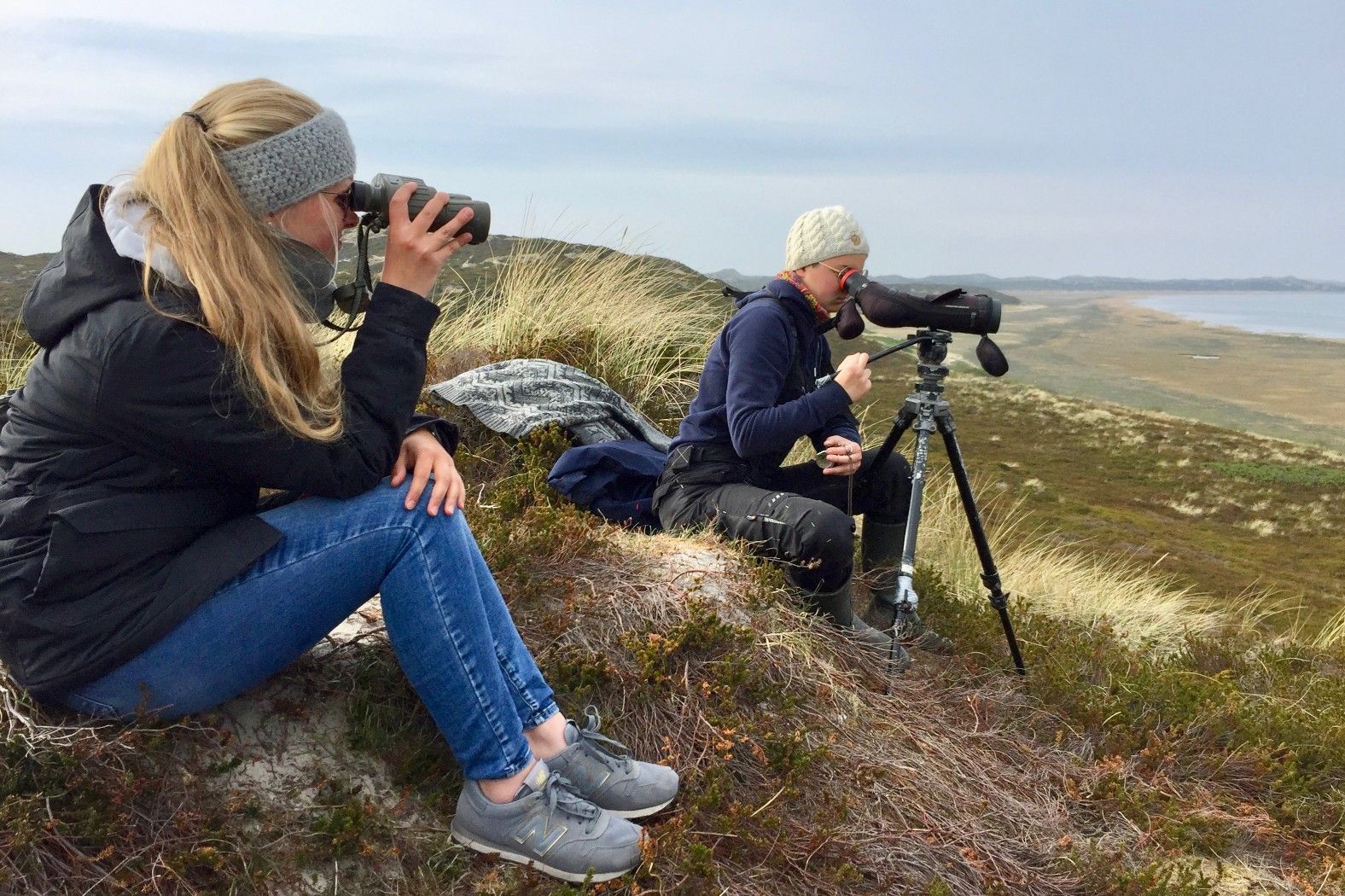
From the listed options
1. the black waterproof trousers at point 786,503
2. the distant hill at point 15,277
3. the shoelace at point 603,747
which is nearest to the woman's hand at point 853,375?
the black waterproof trousers at point 786,503

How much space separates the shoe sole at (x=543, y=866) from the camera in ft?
7.20

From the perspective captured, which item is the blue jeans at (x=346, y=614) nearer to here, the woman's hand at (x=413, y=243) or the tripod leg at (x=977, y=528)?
the woman's hand at (x=413, y=243)

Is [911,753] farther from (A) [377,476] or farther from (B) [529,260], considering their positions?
(B) [529,260]

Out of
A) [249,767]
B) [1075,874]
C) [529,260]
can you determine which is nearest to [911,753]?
[1075,874]

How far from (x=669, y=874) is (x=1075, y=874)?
123 cm

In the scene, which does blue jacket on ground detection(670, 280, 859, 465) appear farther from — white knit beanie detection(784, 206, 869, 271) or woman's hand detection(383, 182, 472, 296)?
woman's hand detection(383, 182, 472, 296)

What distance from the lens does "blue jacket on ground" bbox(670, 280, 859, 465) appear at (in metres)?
3.41

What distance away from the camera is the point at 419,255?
2133 mm

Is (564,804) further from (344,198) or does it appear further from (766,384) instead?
(766,384)

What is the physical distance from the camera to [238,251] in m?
1.90

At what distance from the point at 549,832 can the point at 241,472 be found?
1.01 m

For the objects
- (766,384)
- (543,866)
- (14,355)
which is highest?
(766,384)

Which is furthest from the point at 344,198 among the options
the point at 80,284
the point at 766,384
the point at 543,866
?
the point at 766,384

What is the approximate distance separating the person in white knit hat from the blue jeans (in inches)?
57.0
